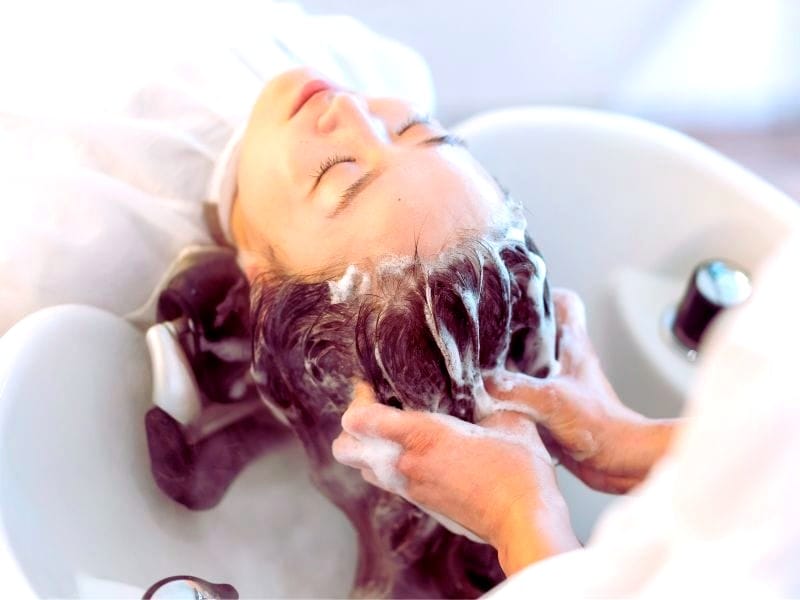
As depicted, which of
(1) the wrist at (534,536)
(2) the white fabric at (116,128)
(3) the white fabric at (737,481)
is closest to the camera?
(3) the white fabric at (737,481)

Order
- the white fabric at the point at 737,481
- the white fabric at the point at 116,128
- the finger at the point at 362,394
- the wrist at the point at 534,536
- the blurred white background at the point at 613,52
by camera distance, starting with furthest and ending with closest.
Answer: the blurred white background at the point at 613,52 < the white fabric at the point at 116,128 < the finger at the point at 362,394 < the wrist at the point at 534,536 < the white fabric at the point at 737,481

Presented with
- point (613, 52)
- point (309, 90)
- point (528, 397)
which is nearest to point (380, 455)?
point (528, 397)

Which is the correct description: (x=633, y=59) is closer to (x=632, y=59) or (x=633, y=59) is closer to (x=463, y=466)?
(x=632, y=59)

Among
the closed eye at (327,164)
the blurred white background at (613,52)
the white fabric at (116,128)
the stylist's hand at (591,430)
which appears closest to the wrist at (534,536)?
the stylist's hand at (591,430)

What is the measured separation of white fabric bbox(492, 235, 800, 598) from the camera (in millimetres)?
321

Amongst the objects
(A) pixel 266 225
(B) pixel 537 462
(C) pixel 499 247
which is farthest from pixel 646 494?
(A) pixel 266 225

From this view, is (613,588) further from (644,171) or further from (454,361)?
(644,171)

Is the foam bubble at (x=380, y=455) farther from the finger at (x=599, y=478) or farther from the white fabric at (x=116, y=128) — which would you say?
the white fabric at (x=116, y=128)

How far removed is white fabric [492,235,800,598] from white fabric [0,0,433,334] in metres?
0.58

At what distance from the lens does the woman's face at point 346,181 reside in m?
0.63

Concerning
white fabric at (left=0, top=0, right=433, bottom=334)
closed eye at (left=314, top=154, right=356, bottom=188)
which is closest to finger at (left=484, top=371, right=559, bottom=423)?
closed eye at (left=314, top=154, right=356, bottom=188)

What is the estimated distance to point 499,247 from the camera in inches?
25.6

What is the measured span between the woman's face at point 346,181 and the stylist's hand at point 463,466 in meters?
0.14

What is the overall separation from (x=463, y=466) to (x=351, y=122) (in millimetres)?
326
